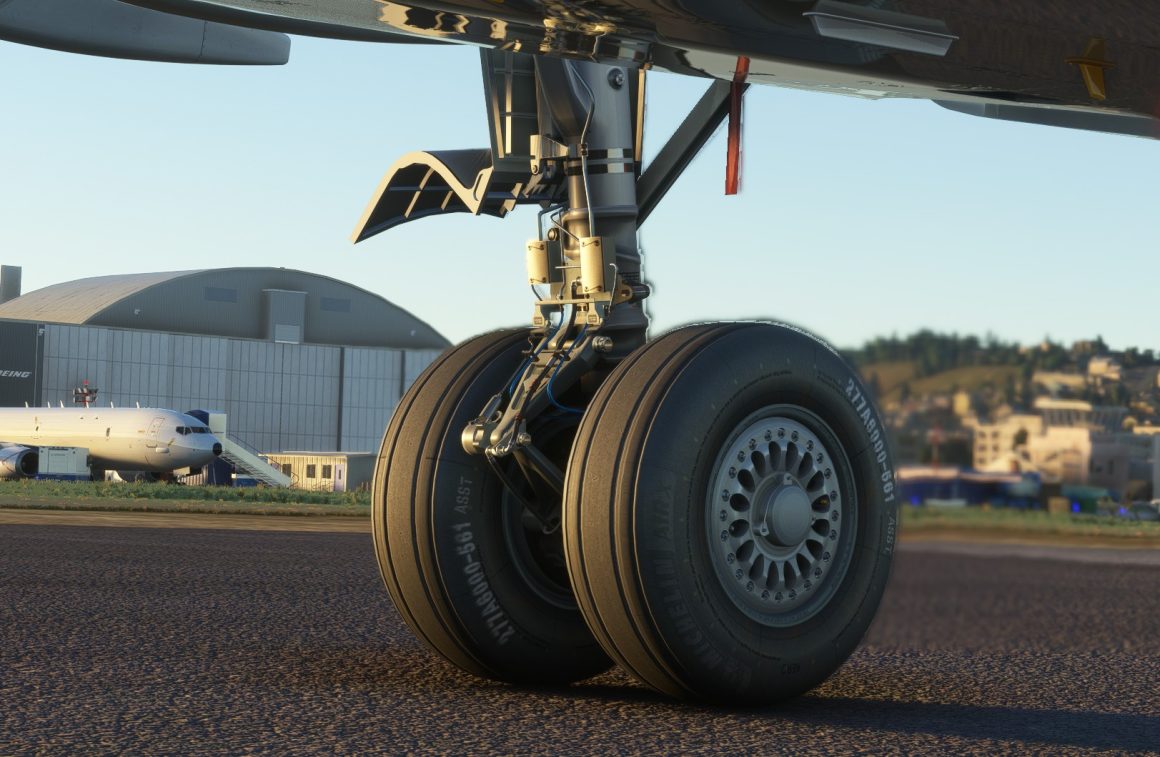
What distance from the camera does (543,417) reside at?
17.8ft

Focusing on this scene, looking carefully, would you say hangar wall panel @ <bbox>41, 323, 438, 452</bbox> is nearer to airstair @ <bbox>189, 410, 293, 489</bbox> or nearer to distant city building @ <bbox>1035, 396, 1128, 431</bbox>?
airstair @ <bbox>189, 410, 293, 489</bbox>

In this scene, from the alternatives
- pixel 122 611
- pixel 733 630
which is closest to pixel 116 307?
pixel 122 611

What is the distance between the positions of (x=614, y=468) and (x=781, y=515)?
25.2 inches

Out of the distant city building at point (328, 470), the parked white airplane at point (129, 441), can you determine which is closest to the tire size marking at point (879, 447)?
the parked white airplane at point (129, 441)

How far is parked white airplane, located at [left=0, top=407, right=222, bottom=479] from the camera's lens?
47594 millimetres

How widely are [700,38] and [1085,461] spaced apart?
8.21 feet

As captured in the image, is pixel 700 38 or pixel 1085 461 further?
pixel 700 38

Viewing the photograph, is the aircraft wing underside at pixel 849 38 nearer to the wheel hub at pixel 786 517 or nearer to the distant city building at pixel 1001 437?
the wheel hub at pixel 786 517

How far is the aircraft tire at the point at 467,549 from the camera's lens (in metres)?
5.32

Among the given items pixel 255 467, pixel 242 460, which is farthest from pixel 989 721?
pixel 255 467

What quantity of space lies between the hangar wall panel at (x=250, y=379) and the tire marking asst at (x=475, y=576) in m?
58.4

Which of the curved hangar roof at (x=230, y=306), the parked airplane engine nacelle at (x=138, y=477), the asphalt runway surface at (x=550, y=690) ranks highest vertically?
the curved hangar roof at (x=230, y=306)

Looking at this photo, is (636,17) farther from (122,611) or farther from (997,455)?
(122,611)

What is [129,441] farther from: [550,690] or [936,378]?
[936,378]
